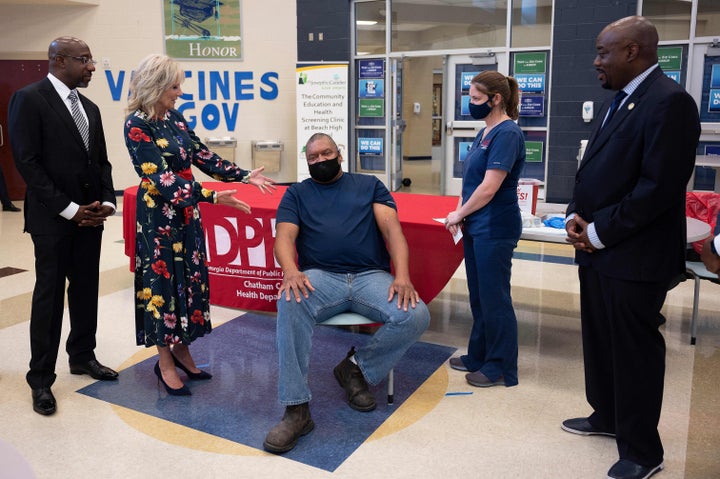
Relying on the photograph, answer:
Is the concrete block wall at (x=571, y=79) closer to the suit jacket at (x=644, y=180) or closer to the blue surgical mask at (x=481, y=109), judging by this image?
the blue surgical mask at (x=481, y=109)

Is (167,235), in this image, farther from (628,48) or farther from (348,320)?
(628,48)

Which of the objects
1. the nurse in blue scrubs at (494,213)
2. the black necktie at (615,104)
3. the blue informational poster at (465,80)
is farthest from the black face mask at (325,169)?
the blue informational poster at (465,80)

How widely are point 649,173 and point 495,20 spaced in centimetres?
673

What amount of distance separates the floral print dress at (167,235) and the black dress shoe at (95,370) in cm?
38

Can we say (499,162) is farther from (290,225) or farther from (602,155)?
(290,225)

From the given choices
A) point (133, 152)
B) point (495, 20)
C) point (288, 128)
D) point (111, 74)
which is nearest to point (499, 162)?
point (133, 152)

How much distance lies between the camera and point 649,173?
1962mm

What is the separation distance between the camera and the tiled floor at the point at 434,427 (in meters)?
2.30

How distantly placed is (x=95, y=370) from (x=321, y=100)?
634cm

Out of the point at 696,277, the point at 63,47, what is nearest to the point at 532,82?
the point at 696,277

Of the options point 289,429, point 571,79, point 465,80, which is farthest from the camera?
point 465,80

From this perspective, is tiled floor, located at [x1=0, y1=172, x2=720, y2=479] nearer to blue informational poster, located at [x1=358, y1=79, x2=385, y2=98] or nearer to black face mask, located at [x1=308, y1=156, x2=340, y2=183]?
black face mask, located at [x1=308, y1=156, x2=340, y2=183]

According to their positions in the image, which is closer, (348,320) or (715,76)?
(348,320)

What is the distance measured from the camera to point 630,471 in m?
2.18
